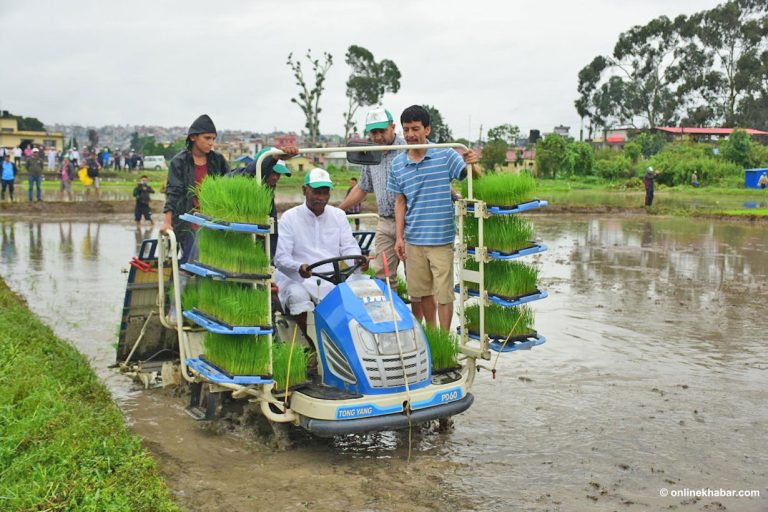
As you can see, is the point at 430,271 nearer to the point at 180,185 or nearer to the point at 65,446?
the point at 180,185

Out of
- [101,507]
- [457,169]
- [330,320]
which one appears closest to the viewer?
[101,507]

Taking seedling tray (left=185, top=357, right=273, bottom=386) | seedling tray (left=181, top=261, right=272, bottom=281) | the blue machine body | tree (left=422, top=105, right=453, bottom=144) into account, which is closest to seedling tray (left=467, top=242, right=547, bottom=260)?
the blue machine body

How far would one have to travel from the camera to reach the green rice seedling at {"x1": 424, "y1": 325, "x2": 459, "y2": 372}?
605 centimetres

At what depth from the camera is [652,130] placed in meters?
76.2

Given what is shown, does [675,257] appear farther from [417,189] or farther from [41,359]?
[41,359]

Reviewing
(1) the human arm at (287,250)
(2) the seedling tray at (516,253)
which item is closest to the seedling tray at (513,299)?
(2) the seedling tray at (516,253)

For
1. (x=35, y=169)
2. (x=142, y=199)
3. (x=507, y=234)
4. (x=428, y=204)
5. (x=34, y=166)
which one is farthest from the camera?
(x=35, y=169)

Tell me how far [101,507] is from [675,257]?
14.1 metres

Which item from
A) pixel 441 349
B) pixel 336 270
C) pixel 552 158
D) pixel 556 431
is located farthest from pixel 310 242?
pixel 552 158

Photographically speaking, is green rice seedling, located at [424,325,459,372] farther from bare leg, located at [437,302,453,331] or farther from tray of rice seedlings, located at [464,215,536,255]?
tray of rice seedlings, located at [464,215,536,255]

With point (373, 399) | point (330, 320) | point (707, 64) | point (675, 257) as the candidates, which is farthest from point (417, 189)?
point (707, 64)

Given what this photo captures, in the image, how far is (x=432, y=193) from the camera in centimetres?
645

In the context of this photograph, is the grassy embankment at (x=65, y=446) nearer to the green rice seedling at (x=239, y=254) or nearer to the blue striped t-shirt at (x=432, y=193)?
the green rice seedling at (x=239, y=254)

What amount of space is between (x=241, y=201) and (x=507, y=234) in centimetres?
198
